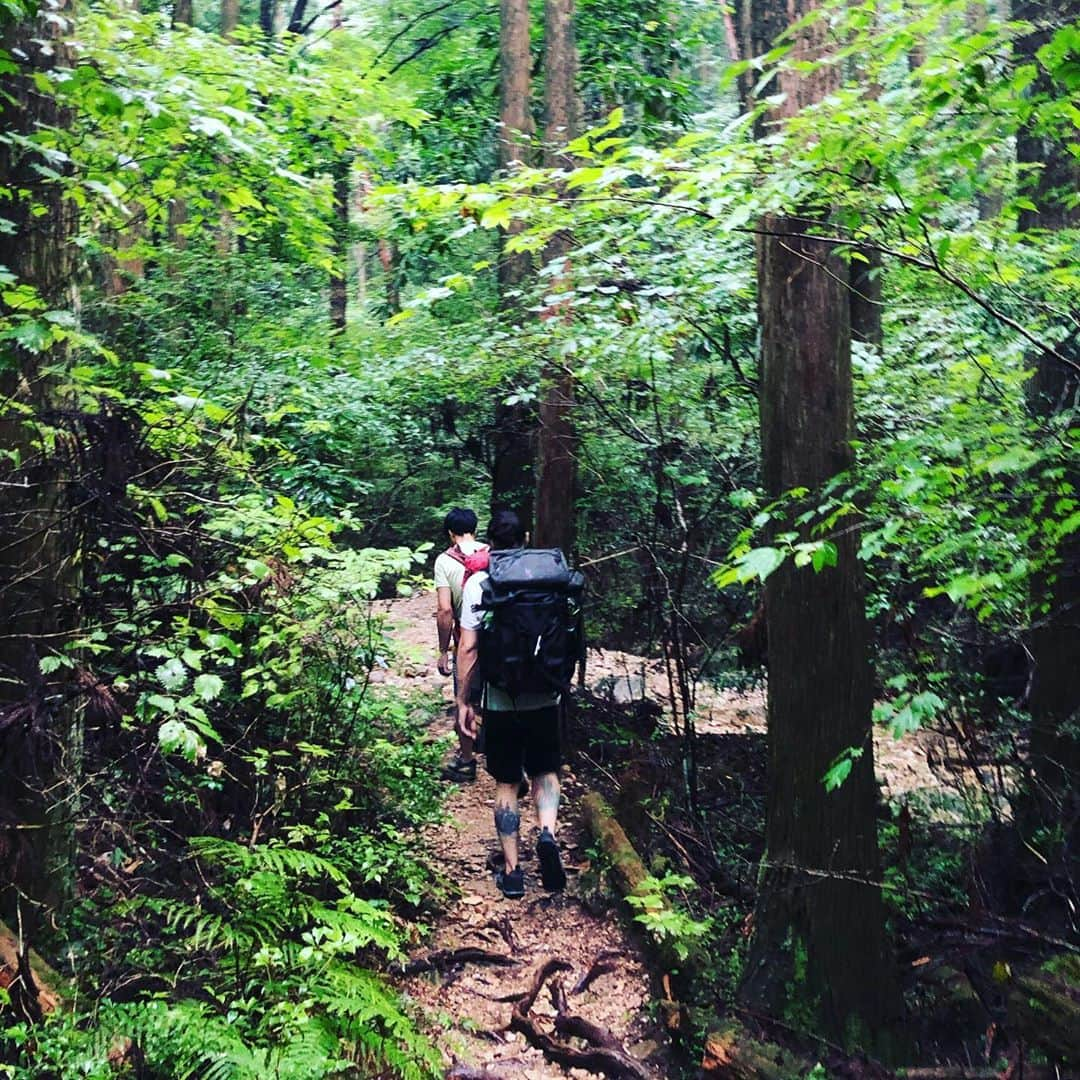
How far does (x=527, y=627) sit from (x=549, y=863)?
167 cm

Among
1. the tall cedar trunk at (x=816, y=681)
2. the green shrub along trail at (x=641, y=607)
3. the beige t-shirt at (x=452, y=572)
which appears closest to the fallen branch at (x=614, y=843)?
the green shrub along trail at (x=641, y=607)

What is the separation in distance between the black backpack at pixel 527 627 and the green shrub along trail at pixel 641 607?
0.73 meters

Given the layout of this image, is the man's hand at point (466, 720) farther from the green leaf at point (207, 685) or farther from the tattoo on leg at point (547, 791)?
the green leaf at point (207, 685)

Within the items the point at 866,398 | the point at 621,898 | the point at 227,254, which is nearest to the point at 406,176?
the point at 227,254

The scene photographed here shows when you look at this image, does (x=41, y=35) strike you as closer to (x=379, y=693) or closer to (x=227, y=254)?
(x=379, y=693)

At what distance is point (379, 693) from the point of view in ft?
27.5

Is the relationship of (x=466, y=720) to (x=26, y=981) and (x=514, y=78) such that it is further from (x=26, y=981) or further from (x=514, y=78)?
(x=514, y=78)

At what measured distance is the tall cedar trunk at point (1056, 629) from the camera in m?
4.89

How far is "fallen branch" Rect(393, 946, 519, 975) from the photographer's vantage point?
5.16 meters

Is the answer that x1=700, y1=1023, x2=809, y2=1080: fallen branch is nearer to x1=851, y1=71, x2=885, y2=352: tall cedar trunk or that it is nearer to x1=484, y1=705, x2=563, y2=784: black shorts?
x1=484, y1=705, x2=563, y2=784: black shorts

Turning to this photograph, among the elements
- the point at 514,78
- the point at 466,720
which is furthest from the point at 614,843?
the point at 514,78

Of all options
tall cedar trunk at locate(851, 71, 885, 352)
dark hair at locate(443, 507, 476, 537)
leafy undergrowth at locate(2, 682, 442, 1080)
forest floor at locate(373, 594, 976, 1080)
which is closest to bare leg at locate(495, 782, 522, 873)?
forest floor at locate(373, 594, 976, 1080)

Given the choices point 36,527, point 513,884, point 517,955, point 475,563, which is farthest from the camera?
point 475,563

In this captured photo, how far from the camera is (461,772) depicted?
808cm
